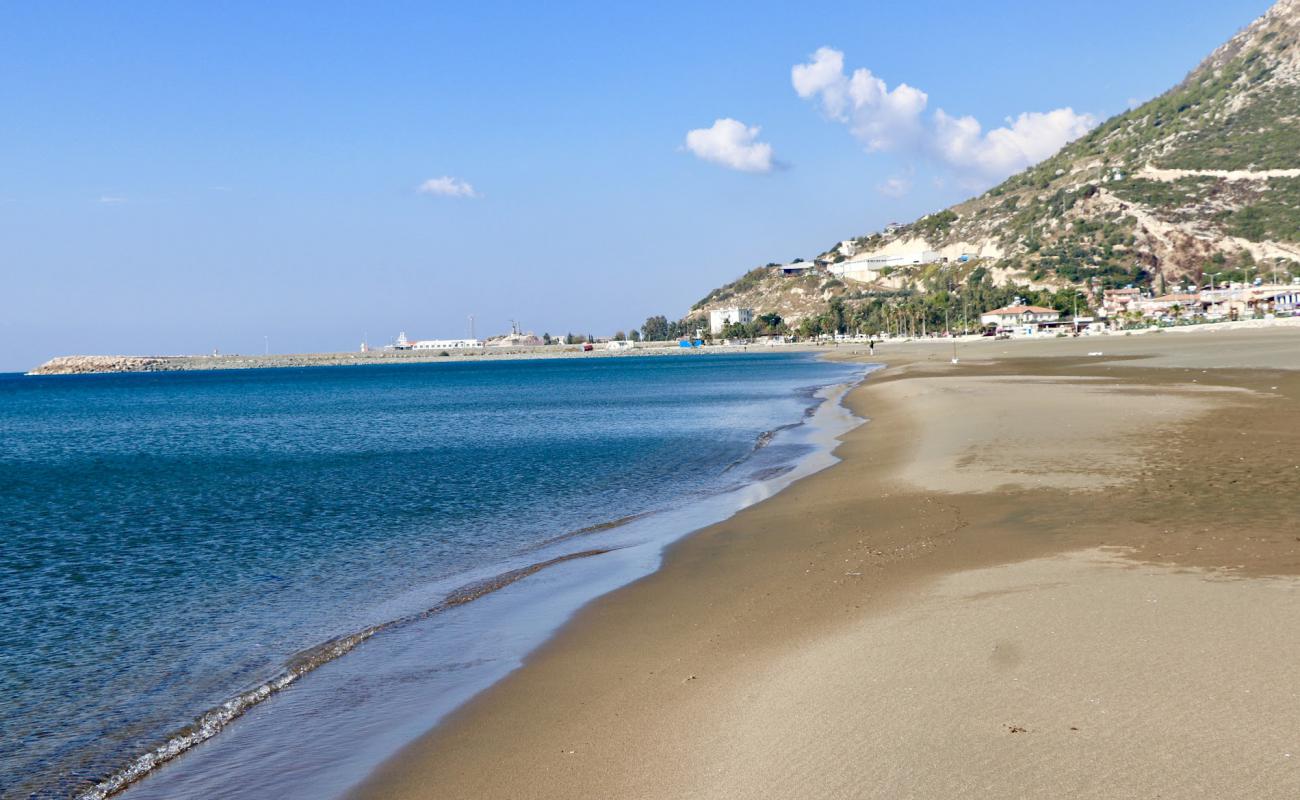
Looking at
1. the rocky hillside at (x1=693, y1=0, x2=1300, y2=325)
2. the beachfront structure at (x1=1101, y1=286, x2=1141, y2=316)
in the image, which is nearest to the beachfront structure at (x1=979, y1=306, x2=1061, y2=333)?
the beachfront structure at (x1=1101, y1=286, x2=1141, y2=316)

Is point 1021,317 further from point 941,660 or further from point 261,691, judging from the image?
point 261,691

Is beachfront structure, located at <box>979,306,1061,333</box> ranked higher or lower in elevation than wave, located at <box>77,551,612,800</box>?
higher

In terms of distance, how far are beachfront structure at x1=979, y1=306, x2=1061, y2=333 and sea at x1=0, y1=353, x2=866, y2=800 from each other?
10937cm

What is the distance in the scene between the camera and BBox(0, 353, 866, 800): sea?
24.7 feet

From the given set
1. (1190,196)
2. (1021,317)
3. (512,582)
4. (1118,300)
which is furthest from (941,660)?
(1190,196)

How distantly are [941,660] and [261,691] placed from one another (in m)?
5.97

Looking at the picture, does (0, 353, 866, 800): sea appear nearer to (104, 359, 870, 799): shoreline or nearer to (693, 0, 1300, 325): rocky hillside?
(104, 359, 870, 799): shoreline

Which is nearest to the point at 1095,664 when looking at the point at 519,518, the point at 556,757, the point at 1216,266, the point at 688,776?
the point at 688,776

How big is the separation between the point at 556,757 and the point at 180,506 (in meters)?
18.8

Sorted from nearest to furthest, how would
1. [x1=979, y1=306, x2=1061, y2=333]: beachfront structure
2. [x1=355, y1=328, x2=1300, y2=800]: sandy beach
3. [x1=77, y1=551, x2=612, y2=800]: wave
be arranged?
[x1=355, y1=328, x2=1300, y2=800]: sandy beach → [x1=77, y1=551, x2=612, y2=800]: wave → [x1=979, y1=306, x2=1061, y2=333]: beachfront structure

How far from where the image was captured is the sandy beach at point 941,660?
545 cm

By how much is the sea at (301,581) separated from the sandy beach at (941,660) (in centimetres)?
99

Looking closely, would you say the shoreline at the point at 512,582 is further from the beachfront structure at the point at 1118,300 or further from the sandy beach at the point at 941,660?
the beachfront structure at the point at 1118,300

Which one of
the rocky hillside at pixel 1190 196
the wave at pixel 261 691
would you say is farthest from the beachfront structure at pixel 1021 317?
the wave at pixel 261 691
